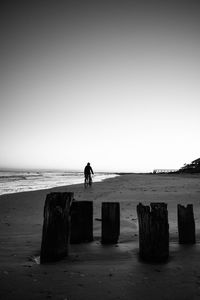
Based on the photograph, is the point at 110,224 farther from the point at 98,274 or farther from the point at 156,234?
the point at 98,274

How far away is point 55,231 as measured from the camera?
3.05m

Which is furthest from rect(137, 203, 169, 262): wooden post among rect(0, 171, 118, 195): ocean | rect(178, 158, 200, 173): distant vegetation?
rect(178, 158, 200, 173): distant vegetation

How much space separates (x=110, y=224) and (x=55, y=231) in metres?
1.10

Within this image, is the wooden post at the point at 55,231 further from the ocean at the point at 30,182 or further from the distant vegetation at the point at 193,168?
the distant vegetation at the point at 193,168

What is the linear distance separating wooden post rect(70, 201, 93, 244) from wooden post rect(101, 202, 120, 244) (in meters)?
0.24

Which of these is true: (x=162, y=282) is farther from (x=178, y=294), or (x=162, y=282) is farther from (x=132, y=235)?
(x=132, y=235)

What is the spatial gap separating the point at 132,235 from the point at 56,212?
1.91 meters

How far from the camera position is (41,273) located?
2.65 metres

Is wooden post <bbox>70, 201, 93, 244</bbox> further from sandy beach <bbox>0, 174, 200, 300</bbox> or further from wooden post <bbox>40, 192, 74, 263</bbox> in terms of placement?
wooden post <bbox>40, 192, 74, 263</bbox>

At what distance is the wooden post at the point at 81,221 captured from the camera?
3.83 meters

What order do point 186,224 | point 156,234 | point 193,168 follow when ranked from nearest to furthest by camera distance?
point 156,234 < point 186,224 < point 193,168

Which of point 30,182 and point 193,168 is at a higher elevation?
point 193,168

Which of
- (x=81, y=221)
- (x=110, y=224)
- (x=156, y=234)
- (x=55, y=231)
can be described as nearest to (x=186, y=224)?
(x=156, y=234)

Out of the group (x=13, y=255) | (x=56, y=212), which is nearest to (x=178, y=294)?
(x=56, y=212)
